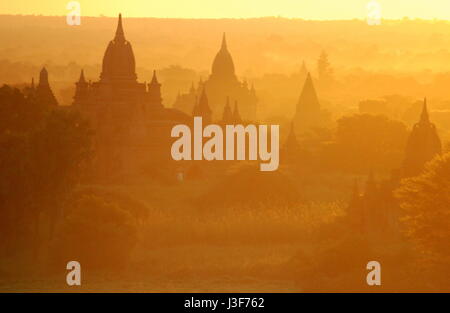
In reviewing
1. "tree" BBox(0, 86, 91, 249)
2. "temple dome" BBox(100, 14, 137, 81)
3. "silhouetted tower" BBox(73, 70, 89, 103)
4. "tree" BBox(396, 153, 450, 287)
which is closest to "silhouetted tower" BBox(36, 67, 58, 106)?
"silhouetted tower" BBox(73, 70, 89, 103)

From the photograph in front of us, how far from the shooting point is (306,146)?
247ft

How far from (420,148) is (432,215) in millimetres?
10053

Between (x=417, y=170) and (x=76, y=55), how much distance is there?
371 feet

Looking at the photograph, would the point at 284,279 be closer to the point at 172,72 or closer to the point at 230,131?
the point at 230,131

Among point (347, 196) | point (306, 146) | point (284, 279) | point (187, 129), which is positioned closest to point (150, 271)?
point (284, 279)

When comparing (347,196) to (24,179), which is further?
(347,196)

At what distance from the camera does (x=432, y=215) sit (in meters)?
38.5

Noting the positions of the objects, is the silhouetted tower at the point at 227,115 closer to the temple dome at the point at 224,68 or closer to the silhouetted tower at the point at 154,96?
the silhouetted tower at the point at 154,96

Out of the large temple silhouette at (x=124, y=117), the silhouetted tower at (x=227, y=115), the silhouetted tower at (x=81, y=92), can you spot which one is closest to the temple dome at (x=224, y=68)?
the silhouetted tower at (x=227, y=115)

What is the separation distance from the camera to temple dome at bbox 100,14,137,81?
64438 mm

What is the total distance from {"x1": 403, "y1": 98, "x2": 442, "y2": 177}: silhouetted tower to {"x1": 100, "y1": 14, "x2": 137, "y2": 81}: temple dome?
20.3 meters

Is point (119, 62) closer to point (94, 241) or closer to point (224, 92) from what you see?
point (94, 241)

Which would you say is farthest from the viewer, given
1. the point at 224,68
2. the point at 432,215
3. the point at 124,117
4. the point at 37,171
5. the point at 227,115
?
the point at 224,68

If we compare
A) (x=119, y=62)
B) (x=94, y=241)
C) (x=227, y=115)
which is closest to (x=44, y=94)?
(x=119, y=62)
